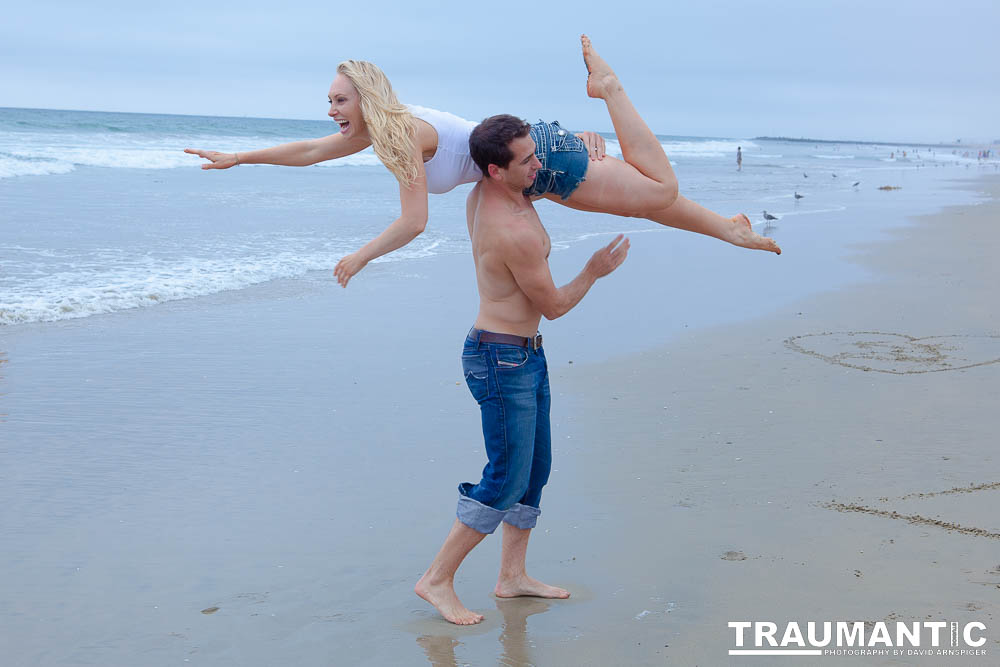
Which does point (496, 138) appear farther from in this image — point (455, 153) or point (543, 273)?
point (543, 273)

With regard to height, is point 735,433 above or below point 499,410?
below

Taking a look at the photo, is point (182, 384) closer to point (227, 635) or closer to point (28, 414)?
point (28, 414)

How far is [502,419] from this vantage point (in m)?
3.81

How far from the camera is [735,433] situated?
589 cm

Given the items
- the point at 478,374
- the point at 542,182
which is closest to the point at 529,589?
the point at 478,374

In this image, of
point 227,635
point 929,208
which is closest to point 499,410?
point 227,635

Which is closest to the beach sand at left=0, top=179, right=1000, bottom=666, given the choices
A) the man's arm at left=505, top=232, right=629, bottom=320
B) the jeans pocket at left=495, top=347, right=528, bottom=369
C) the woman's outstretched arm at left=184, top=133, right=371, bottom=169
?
the jeans pocket at left=495, top=347, right=528, bottom=369

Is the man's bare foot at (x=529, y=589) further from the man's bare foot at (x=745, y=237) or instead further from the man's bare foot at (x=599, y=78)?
the man's bare foot at (x=599, y=78)

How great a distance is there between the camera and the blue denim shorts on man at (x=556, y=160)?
3805 mm

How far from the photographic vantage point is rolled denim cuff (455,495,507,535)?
152 inches

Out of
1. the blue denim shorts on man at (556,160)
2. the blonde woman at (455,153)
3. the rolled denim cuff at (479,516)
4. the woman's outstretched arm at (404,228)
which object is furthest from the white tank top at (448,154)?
the rolled denim cuff at (479,516)

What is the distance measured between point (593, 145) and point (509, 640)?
202 centimetres

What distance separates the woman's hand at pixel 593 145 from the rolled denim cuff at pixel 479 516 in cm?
149

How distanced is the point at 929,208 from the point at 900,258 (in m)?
9.54
